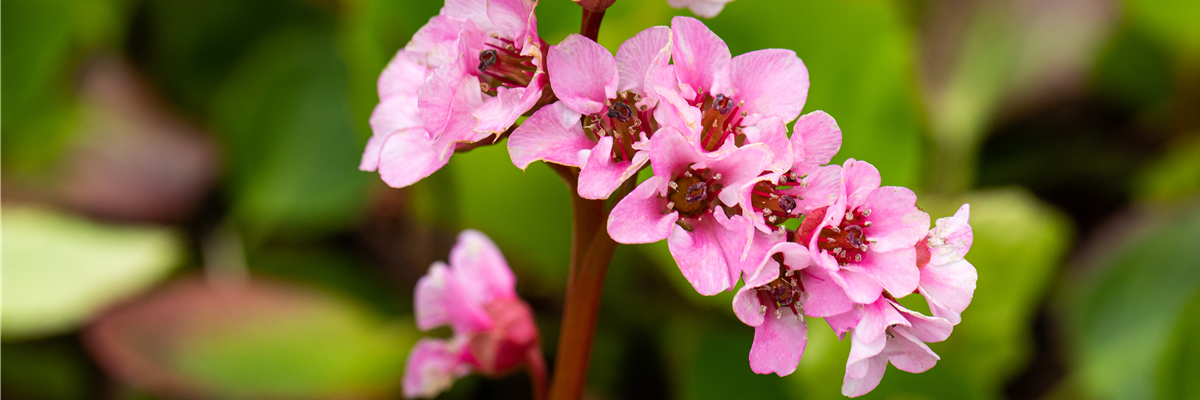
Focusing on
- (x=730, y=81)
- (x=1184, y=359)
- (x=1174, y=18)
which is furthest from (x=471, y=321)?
(x=1174, y=18)

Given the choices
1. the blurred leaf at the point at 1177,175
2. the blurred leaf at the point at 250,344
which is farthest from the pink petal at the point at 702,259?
the blurred leaf at the point at 1177,175

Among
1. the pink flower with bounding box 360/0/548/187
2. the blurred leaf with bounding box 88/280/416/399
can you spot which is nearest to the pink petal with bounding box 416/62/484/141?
the pink flower with bounding box 360/0/548/187

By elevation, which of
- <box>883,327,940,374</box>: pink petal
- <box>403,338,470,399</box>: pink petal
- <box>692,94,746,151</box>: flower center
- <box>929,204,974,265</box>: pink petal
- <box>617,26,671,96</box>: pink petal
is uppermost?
<box>617,26,671,96</box>: pink petal

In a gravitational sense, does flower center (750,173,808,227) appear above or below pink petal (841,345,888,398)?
above

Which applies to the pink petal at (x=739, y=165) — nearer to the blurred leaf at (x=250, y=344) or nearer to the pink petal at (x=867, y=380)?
the pink petal at (x=867, y=380)

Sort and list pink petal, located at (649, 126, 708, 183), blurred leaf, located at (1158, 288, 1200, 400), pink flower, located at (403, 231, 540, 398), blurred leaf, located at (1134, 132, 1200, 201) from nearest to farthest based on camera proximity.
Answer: pink petal, located at (649, 126, 708, 183)
pink flower, located at (403, 231, 540, 398)
blurred leaf, located at (1158, 288, 1200, 400)
blurred leaf, located at (1134, 132, 1200, 201)

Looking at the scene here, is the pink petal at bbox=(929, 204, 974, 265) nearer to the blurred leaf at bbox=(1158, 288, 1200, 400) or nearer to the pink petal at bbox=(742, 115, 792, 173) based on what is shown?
the pink petal at bbox=(742, 115, 792, 173)

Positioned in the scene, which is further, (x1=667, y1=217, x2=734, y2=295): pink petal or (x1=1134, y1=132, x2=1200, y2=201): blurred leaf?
(x1=1134, y1=132, x2=1200, y2=201): blurred leaf

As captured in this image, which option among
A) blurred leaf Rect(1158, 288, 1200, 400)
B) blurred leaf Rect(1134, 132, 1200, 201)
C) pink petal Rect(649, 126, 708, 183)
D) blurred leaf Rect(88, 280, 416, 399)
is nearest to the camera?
pink petal Rect(649, 126, 708, 183)
